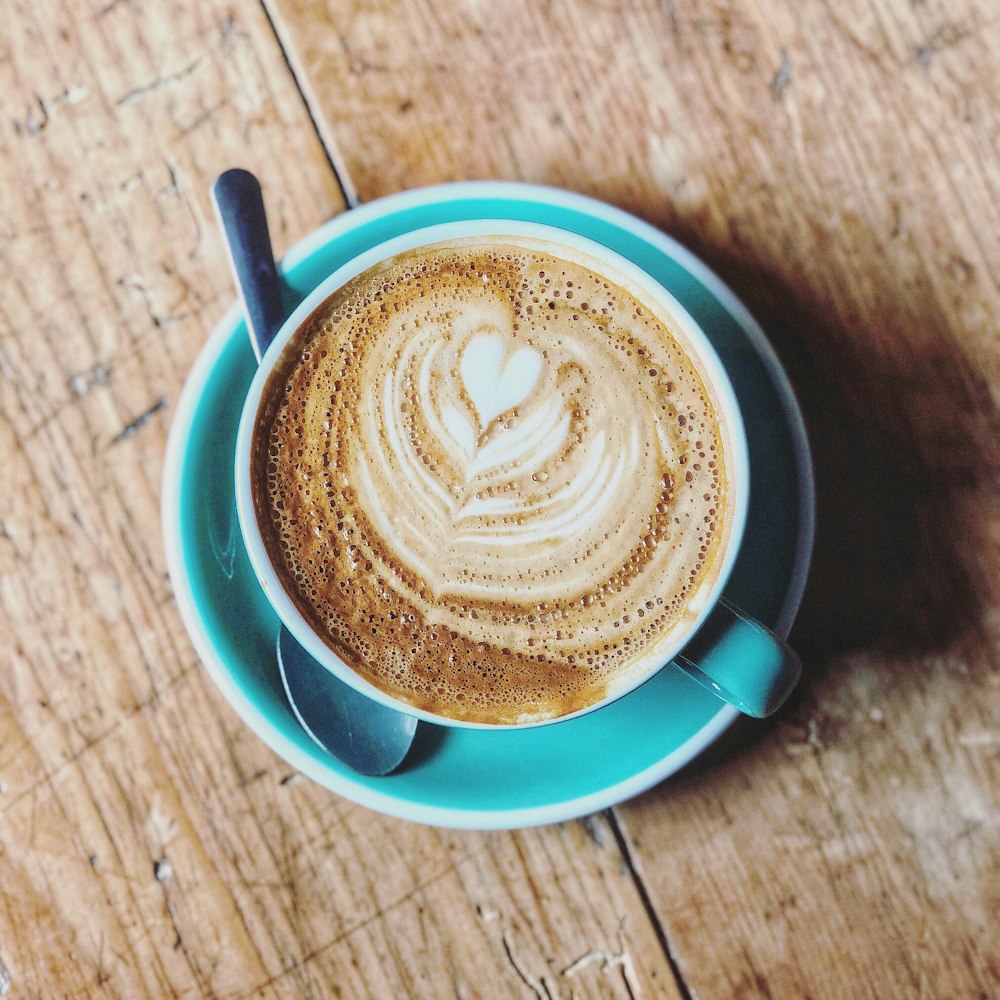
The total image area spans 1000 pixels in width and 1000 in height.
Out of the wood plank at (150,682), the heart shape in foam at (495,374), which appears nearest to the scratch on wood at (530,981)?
the wood plank at (150,682)

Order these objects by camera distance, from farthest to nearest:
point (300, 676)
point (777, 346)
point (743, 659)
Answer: point (777, 346)
point (300, 676)
point (743, 659)

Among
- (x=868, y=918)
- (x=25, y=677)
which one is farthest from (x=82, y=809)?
(x=868, y=918)

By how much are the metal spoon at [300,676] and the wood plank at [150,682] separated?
0.55 feet

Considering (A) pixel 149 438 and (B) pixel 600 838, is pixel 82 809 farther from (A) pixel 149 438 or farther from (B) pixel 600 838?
(B) pixel 600 838

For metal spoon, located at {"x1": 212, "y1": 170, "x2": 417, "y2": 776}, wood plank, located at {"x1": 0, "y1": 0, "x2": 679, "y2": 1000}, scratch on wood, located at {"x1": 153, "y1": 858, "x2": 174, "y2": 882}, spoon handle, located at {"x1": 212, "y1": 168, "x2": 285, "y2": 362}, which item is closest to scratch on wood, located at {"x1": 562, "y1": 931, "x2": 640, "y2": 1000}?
wood plank, located at {"x1": 0, "y1": 0, "x2": 679, "y2": 1000}

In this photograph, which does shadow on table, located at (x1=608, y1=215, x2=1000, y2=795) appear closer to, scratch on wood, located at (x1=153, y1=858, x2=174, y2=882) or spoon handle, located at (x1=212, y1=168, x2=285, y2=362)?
spoon handle, located at (x1=212, y1=168, x2=285, y2=362)

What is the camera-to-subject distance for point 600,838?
1021mm

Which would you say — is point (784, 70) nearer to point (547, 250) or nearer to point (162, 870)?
point (547, 250)

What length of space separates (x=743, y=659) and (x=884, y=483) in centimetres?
36

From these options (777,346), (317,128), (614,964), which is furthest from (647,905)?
(317,128)

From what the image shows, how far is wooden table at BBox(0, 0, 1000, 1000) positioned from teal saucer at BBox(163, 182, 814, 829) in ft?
0.46

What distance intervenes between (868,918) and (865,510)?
17.9 inches

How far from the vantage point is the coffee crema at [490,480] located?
821 millimetres

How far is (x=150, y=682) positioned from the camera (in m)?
1.02
